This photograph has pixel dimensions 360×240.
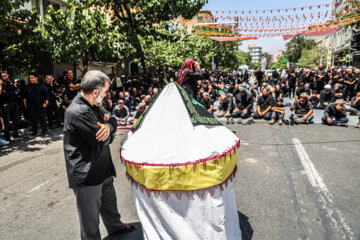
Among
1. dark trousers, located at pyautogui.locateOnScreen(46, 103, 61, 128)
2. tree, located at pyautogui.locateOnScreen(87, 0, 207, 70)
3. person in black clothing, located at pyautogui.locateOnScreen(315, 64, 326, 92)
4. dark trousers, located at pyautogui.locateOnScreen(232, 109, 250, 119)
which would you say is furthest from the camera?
person in black clothing, located at pyautogui.locateOnScreen(315, 64, 326, 92)

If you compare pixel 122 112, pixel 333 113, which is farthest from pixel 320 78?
pixel 122 112

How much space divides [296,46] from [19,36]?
59.6 meters

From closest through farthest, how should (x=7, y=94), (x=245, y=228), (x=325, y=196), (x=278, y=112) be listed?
1. (x=245, y=228)
2. (x=325, y=196)
3. (x=7, y=94)
4. (x=278, y=112)

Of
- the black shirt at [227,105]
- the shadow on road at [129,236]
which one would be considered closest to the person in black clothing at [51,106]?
the black shirt at [227,105]

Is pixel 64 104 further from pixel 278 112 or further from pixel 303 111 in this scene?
pixel 303 111

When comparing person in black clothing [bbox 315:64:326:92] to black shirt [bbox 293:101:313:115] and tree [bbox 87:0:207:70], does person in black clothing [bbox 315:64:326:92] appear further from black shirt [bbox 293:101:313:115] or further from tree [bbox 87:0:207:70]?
tree [bbox 87:0:207:70]

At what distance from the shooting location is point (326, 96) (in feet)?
37.3

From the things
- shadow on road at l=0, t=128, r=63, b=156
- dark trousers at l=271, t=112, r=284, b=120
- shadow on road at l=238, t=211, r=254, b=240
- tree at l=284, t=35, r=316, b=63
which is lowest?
shadow on road at l=238, t=211, r=254, b=240

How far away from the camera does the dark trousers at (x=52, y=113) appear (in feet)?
28.7

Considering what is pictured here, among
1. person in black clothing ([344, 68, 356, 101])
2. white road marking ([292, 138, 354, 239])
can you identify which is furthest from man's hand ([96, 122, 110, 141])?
person in black clothing ([344, 68, 356, 101])

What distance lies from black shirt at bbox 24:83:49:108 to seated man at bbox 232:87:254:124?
7.12 meters

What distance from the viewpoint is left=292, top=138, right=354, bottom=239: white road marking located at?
118 inches

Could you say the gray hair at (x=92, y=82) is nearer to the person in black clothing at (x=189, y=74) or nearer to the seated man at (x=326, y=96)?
the person in black clothing at (x=189, y=74)

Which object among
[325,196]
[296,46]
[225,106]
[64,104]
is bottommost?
[325,196]
